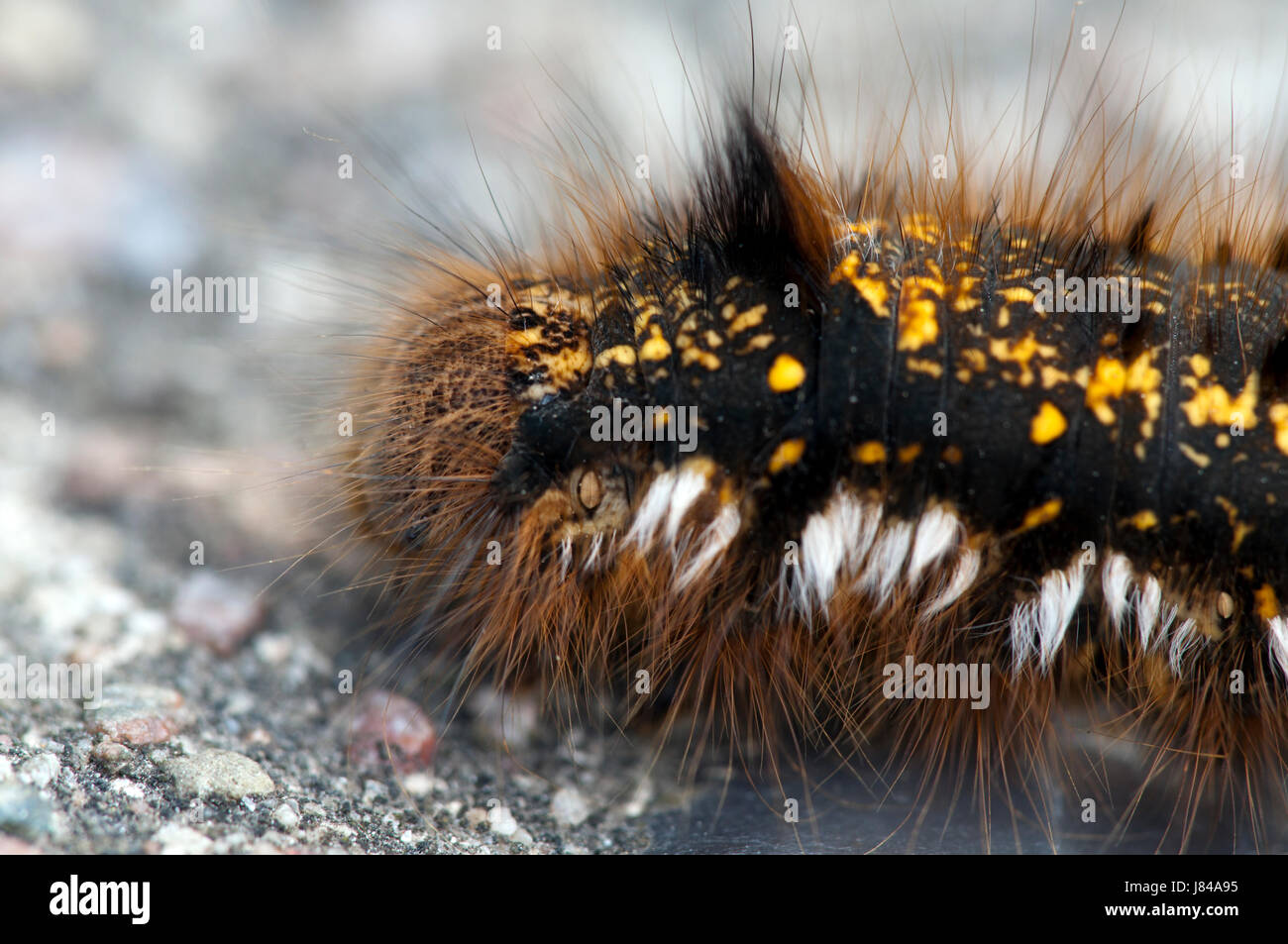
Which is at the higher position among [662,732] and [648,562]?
[648,562]

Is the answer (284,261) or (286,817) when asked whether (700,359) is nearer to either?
(286,817)

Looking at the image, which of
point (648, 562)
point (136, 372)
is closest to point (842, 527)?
point (648, 562)

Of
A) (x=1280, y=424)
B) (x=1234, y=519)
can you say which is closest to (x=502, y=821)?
(x=1234, y=519)

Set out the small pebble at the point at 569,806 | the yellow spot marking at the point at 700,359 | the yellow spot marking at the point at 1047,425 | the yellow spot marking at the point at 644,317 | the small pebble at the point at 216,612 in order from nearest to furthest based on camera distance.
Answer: the yellow spot marking at the point at 1047,425 → the yellow spot marking at the point at 700,359 → the yellow spot marking at the point at 644,317 → the small pebble at the point at 569,806 → the small pebble at the point at 216,612

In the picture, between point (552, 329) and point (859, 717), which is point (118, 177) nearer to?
point (552, 329)

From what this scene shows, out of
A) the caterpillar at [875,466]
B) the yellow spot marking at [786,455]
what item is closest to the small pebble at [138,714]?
the caterpillar at [875,466]

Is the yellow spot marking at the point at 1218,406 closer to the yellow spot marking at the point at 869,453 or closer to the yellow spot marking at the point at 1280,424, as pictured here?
the yellow spot marking at the point at 1280,424
